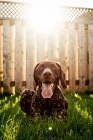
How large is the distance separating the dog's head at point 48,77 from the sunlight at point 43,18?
3797 millimetres

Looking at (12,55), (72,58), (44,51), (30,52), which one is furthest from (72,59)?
(12,55)

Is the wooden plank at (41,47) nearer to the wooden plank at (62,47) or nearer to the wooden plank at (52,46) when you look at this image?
the wooden plank at (52,46)

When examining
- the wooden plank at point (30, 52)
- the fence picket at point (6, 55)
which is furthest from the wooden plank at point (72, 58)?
the fence picket at point (6, 55)

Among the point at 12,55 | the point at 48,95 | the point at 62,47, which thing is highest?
the point at 62,47

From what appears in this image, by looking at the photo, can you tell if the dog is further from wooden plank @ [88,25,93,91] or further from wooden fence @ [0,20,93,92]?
wooden plank @ [88,25,93,91]

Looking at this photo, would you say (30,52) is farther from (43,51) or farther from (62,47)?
(62,47)

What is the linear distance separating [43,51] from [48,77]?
4062mm

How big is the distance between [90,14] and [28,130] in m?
5.90

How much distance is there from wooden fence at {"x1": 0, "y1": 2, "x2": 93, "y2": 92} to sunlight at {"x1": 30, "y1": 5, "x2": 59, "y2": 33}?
0.35 ft

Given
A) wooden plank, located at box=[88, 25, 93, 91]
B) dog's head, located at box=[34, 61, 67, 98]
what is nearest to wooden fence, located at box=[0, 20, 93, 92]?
wooden plank, located at box=[88, 25, 93, 91]

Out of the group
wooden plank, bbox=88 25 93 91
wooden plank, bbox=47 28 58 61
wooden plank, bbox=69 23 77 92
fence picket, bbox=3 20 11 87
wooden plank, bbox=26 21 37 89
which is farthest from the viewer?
wooden plank, bbox=88 25 93 91

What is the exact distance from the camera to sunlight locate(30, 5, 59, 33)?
693 centimetres

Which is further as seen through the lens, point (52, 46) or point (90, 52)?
point (90, 52)

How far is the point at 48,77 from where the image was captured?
9.86ft
